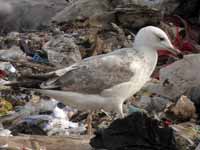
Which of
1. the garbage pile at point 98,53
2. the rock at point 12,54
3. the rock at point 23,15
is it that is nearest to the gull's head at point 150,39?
the garbage pile at point 98,53

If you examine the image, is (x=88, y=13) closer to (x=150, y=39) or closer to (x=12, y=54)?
(x=12, y=54)

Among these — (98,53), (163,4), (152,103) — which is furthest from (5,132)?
(163,4)

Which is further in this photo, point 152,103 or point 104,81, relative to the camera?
point 152,103

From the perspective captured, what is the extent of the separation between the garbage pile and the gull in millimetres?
202

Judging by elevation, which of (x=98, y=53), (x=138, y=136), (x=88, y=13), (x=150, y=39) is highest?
(x=88, y=13)

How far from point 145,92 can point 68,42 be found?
1525mm

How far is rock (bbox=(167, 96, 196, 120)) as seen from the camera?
5.32m

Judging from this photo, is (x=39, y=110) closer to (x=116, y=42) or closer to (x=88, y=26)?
(x=116, y=42)

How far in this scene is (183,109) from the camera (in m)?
5.32

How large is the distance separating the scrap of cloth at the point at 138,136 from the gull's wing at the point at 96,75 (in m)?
0.62

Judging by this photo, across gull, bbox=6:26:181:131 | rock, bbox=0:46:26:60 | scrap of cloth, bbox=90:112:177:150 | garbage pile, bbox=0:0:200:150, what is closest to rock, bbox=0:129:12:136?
garbage pile, bbox=0:0:200:150

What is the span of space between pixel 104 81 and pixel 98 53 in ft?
7.03

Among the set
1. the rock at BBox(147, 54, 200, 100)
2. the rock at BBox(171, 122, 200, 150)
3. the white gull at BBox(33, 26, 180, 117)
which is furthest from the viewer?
the rock at BBox(147, 54, 200, 100)

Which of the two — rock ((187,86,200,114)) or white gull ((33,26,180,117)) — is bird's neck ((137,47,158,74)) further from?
rock ((187,86,200,114))
